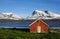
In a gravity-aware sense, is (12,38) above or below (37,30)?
above

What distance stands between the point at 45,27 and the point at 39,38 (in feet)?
108

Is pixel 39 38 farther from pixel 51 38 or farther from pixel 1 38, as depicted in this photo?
pixel 1 38

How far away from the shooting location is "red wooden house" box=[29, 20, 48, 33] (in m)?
52.0

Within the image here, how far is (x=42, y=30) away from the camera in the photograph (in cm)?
5338

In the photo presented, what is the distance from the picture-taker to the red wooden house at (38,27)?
2048 inches

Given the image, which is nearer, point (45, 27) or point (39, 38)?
point (39, 38)

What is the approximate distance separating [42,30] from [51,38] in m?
33.6

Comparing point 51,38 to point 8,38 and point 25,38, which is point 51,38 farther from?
point 8,38

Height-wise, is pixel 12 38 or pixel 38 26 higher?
pixel 12 38

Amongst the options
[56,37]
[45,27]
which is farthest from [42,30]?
[56,37]

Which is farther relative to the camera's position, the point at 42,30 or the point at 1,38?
the point at 42,30

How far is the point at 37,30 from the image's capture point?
53094 millimetres

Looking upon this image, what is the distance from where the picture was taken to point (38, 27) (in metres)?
52.4

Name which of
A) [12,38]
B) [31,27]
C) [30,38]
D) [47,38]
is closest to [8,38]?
[12,38]
